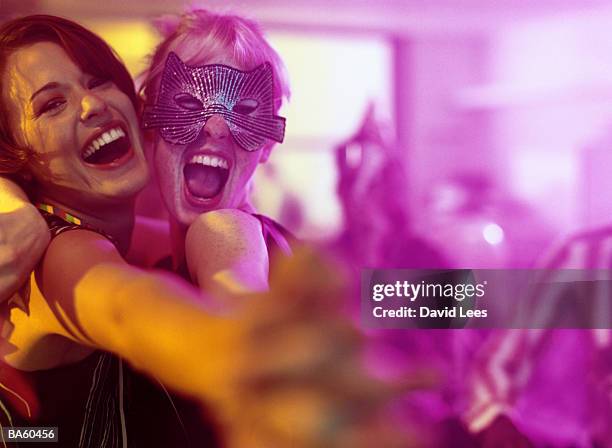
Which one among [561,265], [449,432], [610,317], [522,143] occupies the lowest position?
[449,432]

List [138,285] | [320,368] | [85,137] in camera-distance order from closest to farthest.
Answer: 1. [320,368]
2. [138,285]
3. [85,137]

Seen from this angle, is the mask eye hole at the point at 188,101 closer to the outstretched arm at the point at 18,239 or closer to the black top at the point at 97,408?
the outstretched arm at the point at 18,239

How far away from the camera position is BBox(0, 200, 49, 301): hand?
123 centimetres

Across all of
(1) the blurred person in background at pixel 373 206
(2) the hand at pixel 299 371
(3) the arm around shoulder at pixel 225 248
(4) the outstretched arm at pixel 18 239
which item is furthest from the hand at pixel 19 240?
(2) the hand at pixel 299 371

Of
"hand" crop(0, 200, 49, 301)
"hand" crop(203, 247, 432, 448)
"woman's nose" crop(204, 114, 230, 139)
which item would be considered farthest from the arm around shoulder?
"hand" crop(203, 247, 432, 448)

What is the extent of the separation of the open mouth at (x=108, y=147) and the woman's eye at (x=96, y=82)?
0.08 metres

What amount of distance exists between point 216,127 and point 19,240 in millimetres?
383

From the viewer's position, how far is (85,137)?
1.27m

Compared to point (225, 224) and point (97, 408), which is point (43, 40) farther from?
point (97, 408)

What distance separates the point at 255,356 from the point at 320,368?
6 cm

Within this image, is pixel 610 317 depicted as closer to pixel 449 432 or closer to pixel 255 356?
pixel 449 432

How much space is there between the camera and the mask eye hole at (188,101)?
127 centimetres

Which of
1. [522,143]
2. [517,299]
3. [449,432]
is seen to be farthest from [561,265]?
[449,432]

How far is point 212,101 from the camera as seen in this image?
4.16ft
